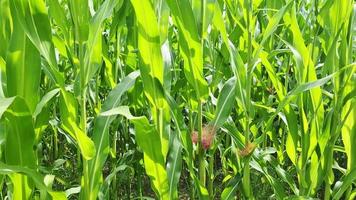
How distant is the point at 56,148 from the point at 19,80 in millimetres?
1634

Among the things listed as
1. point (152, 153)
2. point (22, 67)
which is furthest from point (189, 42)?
point (22, 67)

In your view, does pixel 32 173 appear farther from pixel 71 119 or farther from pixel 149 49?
pixel 149 49

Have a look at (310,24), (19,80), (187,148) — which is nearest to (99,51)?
(19,80)

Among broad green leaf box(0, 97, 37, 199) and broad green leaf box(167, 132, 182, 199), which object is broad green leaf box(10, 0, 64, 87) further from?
broad green leaf box(167, 132, 182, 199)

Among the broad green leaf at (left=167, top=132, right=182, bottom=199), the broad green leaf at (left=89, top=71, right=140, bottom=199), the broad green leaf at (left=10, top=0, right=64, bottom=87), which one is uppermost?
the broad green leaf at (left=10, top=0, right=64, bottom=87)

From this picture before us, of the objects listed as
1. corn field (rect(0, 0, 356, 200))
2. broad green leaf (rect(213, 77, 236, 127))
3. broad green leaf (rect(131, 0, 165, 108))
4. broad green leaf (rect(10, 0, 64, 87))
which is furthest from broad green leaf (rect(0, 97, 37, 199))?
broad green leaf (rect(213, 77, 236, 127))

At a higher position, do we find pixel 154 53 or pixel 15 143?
pixel 154 53

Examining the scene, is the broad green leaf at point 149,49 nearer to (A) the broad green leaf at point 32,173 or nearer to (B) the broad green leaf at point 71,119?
(B) the broad green leaf at point 71,119

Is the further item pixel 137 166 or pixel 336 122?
pixel 137 166

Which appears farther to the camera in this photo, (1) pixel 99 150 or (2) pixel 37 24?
(1) pixel 99 150

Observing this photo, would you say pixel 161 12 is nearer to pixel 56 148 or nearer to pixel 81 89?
pixel 81 89

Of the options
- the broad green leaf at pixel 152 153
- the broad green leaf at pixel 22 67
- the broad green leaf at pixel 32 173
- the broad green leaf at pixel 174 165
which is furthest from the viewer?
the broad green leaf at pixel 174 165

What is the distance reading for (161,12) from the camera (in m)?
1.33

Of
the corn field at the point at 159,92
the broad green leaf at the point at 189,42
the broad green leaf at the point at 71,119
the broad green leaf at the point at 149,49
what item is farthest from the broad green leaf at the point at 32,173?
the broad green leaf at the point at 189,42
